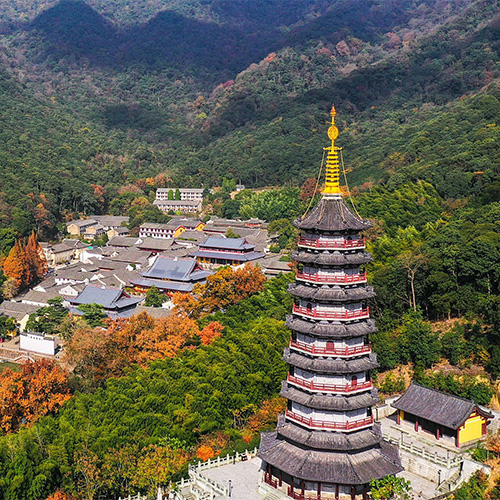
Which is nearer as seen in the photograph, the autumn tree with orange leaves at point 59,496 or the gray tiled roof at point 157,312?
the autumn tree with orange leaves at point 59,496

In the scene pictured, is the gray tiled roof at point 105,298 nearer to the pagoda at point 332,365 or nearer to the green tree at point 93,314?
the green tree at point 93,314

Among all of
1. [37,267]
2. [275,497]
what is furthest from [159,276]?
[275,497]

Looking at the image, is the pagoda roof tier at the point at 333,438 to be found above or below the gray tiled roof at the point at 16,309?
above

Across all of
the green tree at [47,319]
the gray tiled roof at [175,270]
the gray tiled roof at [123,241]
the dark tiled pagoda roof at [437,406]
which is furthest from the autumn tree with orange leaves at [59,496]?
the gray tiled roof at [123,241]

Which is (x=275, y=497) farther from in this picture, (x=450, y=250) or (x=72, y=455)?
(x=450, y=250)

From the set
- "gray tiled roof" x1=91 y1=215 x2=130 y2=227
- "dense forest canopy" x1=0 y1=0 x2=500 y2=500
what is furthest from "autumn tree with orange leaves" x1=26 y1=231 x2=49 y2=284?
"gray tiled roof" x1=91 y1=215 x2=130 y2=227

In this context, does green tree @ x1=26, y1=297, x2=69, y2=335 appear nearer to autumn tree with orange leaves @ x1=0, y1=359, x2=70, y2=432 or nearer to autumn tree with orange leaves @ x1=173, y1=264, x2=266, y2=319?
autumn tree with orange leaves @ x1=173, y1=264, x2=266, y2=319
